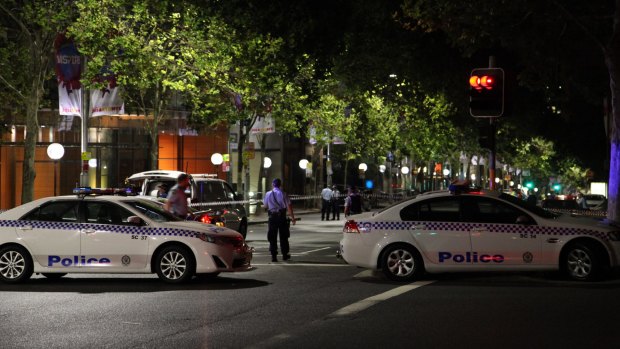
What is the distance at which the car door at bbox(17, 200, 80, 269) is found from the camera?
48.9 ft

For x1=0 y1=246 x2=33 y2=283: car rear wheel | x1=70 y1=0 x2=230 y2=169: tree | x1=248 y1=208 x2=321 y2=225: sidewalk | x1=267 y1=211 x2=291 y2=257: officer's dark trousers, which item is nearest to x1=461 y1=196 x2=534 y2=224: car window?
x1=267 y1=211 x2=291 y2=257: officer's dark trousers

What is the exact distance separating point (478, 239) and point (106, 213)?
618 cm

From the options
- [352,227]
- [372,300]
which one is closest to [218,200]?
[352,227]

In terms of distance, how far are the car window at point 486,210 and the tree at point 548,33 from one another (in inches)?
195

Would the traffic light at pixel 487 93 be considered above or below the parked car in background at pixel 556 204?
above

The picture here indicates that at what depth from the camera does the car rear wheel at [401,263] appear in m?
15.1

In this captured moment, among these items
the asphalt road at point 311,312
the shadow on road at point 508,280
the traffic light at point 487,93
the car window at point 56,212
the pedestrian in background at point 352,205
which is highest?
the traffic light at point 487,93

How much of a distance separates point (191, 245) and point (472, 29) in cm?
1053

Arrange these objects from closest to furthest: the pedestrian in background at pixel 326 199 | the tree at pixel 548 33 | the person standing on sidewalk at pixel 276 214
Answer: the person standing on sidewalk at pixel 276 214, the tree at pixel 548 33, the pedestrian in background at pixel 326 199

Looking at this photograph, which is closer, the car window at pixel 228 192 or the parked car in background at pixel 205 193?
the parked car in background at pixel 205 193

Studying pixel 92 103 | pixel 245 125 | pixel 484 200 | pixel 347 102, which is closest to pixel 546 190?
pixel 347 102

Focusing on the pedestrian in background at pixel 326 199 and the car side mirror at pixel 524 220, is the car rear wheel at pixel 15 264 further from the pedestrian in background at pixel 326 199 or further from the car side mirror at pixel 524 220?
the pedestrian in background at pixel 326 199

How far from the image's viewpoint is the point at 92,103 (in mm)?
31672

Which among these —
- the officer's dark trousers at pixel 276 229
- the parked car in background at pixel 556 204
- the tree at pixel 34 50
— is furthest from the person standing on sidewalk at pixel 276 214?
the parked car in background at pixel 556 204
